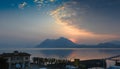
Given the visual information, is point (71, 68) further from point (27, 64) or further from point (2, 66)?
point (2, 66)

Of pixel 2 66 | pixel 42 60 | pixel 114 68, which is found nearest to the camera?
pixel 2 66

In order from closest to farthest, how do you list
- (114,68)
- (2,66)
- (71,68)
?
(2,66), (114,68), (71,68)

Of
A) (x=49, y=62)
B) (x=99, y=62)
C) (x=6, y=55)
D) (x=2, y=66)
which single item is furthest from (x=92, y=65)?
(x=2, y=66)

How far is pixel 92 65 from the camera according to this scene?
10031 cm

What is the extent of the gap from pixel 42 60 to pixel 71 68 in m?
31.2

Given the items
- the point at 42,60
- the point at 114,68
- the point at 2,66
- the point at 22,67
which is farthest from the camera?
the point at 42,60

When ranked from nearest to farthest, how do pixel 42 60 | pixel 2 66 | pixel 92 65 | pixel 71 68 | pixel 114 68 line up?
1. pixel 2 66
2. pixel 114 68
3. pixel 71 68
4. pixel 42 60
5. pixel 92 65

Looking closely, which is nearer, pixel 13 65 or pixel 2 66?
pixel 2 66

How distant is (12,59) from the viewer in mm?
70938

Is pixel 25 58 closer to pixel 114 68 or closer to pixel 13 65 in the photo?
pixel 13 65

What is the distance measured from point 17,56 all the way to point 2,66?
109 feet

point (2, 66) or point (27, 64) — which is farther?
point (27, 64)

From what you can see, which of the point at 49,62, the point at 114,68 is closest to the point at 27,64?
the point at 49,62

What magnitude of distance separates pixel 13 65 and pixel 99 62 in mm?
46493
